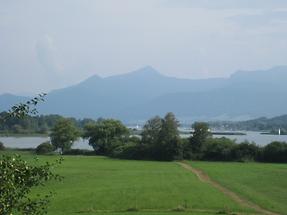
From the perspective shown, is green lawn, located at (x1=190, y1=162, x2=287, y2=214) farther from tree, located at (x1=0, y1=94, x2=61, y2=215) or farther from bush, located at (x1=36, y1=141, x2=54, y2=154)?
bush, located at (x1=36, y1=141, x2=54, y2=154)

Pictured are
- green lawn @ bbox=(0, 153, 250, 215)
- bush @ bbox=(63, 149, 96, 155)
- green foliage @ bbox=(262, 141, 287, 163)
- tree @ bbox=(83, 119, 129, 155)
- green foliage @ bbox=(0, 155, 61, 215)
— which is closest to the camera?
green foliage @ bbox=(0, 155, 61, 215)

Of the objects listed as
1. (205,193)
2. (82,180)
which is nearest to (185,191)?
(205,193)

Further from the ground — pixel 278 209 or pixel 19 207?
pixel 19 207

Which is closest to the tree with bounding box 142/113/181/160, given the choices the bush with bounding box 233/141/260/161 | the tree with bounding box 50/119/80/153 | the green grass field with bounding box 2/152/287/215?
the bush with bounding box 233/141/260/161

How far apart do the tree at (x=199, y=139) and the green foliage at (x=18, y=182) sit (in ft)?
363

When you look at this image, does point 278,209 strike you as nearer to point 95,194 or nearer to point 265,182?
point 95,194

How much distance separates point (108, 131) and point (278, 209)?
10377 centimetres

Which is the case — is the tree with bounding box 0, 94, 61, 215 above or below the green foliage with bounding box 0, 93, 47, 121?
below

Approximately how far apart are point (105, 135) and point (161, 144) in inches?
858

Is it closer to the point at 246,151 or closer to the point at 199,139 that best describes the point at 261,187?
the point at 246,151

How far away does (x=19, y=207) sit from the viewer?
29.3 feet

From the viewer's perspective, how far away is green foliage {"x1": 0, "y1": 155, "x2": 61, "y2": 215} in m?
8.55

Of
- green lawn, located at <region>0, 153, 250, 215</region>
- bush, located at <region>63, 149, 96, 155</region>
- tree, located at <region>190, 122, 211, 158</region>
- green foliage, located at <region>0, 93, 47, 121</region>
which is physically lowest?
green lawn, located at <region>0, 153, 250, 215</region>

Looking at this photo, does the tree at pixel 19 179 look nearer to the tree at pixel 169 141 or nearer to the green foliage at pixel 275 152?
the green foliage at pixel 275 152
